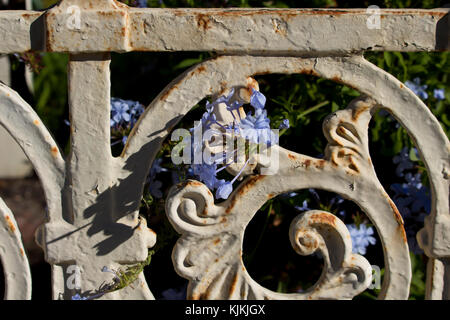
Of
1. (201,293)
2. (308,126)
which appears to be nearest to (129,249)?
(201,293)

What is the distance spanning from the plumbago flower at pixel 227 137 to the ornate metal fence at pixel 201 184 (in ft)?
0.13

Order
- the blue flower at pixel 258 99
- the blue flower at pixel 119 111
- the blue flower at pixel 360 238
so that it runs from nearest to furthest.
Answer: the blue flower at pixel 258 99 < the blue flower at pixel 119 111 < the blue flower at pixel 360 238

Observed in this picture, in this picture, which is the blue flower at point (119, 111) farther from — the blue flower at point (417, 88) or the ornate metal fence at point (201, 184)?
the blue flower at point (417, 88)

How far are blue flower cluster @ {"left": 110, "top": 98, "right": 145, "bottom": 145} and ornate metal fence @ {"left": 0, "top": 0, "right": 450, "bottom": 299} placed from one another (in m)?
0.47

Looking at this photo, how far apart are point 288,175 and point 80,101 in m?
0.53

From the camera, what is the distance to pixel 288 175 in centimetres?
136

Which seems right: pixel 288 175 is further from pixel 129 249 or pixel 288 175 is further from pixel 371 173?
pixel 129 249

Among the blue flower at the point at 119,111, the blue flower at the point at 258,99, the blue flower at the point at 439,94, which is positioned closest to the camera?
the blue flower at the point at 258,99

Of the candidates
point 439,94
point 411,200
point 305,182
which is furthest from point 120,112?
point 439,94

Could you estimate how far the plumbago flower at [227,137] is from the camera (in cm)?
129

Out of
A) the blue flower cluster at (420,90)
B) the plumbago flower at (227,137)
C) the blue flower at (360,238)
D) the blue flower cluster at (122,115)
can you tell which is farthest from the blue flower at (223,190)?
the blue flower cluster at (420,90)

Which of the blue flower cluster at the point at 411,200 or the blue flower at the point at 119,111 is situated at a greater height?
the blue flower at the point at 119,111

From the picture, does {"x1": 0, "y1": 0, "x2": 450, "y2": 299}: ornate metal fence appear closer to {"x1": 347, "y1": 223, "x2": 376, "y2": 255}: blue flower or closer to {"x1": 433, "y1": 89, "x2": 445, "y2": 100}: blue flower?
{"x1": 347, "y1": 223, "x2": 376, "y2": 255}: blue flower

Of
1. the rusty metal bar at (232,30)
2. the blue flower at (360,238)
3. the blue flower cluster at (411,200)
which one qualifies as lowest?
the blue flower at (360,238)
